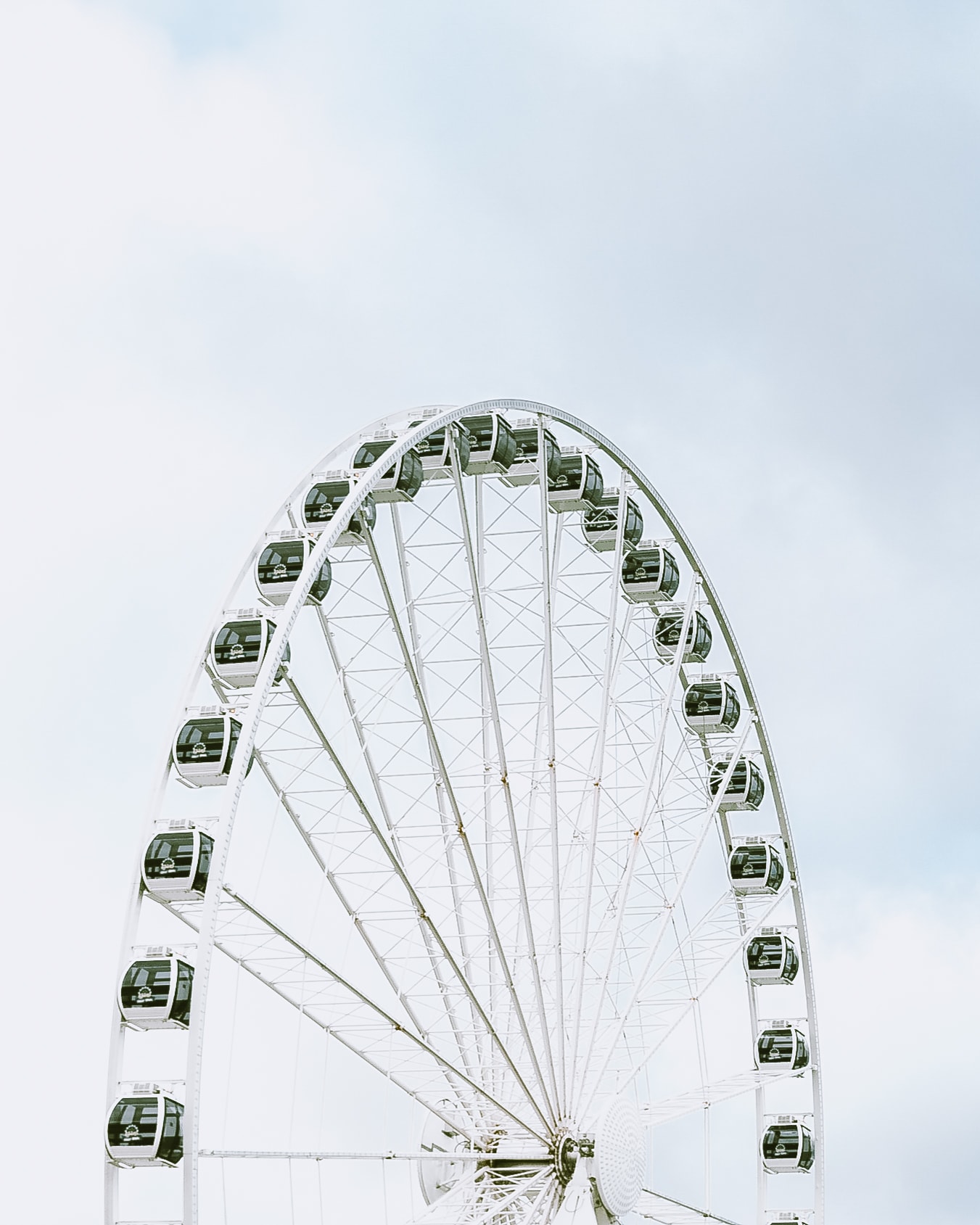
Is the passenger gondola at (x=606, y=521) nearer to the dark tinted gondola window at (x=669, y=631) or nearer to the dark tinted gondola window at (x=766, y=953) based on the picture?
the dark tinted gondola window at (x=669, y=631)

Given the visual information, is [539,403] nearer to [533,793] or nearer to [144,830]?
[533,793]

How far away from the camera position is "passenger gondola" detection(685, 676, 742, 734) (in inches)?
1714

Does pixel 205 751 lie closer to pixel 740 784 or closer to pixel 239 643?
pixel 239 643

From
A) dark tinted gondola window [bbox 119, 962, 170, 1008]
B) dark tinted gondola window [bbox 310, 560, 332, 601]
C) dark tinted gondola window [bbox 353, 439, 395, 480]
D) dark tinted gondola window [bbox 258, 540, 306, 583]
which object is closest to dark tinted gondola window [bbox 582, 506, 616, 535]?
dark tinted gondola window [bbox 353, 439, 395, 480]

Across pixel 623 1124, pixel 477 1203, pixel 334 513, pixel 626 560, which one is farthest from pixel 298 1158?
pixel 626 560

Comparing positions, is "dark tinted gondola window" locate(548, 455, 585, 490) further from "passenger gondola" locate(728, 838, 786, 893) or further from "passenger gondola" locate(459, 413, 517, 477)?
"passenger gondola" locate(728, 838, 786, 893)

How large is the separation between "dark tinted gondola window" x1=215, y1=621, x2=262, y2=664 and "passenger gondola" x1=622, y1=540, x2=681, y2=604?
13888 millimetres

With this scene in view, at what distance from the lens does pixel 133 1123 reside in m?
25.6

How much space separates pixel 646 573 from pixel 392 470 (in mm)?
10422

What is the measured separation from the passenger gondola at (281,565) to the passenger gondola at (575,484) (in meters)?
8.66

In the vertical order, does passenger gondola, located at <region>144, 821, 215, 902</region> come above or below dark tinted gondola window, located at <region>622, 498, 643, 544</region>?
below

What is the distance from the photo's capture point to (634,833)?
122 ft

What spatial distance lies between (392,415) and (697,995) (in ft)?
43.8

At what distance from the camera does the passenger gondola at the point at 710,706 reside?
1714 inches
